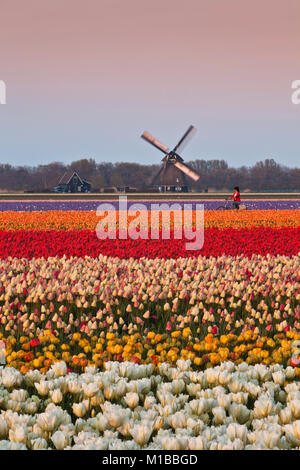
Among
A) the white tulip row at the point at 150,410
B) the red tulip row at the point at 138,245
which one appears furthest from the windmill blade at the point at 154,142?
the white tulip row at the point at 150,410

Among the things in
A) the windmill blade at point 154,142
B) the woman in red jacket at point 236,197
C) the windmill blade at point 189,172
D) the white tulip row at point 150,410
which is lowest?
the white tulip row at point 150,410

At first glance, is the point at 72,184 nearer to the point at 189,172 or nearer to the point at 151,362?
the point at 189,172

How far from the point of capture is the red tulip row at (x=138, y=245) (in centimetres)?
1395

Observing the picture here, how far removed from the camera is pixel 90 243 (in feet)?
51.0

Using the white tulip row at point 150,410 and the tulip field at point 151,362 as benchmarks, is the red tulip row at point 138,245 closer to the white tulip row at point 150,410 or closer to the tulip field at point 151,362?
the tulip field at point 151,362

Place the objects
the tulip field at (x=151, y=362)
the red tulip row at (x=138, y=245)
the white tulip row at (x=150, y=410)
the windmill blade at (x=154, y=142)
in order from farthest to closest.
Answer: the windmill blade at (x=154, y=142) → the red tulip row at (x=138, y=245) → the tulip field at (x=151, y=362) → the white tulip row at (x=150, y=410)

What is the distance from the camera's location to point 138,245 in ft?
50.4

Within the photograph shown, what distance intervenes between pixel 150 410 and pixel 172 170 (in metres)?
82.2

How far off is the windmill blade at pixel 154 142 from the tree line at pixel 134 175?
156ft

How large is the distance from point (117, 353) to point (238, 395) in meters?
2.01

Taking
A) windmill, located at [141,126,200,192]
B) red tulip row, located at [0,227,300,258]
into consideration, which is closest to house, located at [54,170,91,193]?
windmill, located at [141,126,200,192]
